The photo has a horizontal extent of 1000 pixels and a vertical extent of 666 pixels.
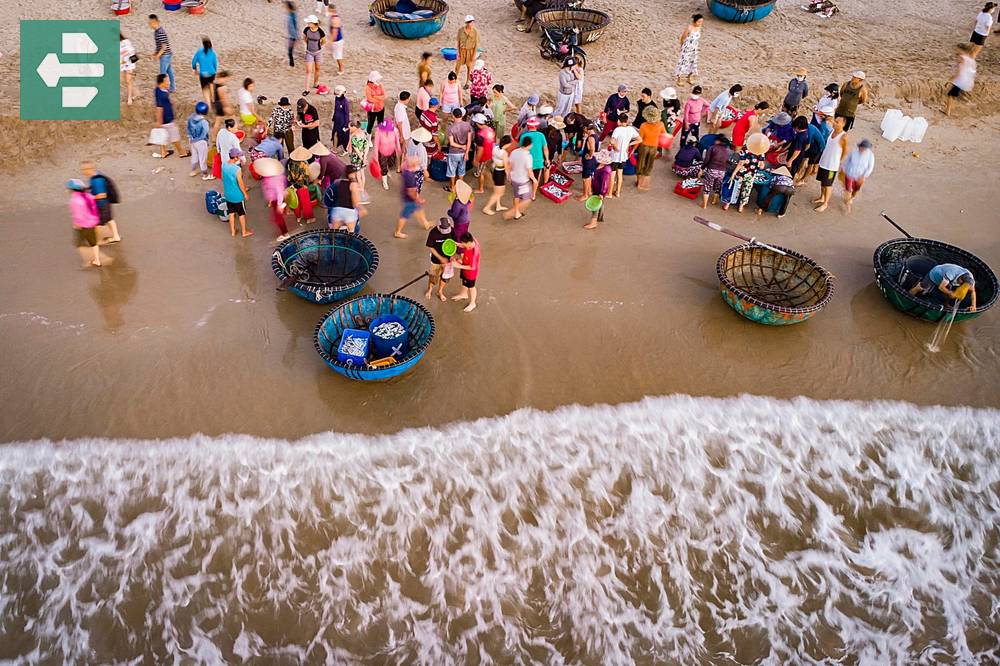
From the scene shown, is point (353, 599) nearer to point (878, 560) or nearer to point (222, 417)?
point (222, 417)

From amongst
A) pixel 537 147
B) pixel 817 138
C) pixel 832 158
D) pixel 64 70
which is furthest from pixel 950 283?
pixel 64 70

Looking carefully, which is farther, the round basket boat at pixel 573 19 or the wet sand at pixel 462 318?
the round basket boat at pixel 573 19

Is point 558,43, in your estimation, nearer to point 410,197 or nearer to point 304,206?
point 410,197

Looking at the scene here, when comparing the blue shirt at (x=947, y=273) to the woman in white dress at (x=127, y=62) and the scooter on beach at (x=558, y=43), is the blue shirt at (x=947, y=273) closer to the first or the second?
the scooter on beach at (x=558, y=43)

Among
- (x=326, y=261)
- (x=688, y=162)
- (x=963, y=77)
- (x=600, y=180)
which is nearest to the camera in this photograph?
(x=326, y=261)

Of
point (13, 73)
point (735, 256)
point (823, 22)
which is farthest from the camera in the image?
point (823, 22)

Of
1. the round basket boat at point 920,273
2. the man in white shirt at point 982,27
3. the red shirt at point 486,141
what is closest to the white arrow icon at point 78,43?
the red shirt at point 486,141

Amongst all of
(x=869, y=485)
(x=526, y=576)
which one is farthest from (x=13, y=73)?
(x=869, y=485)
